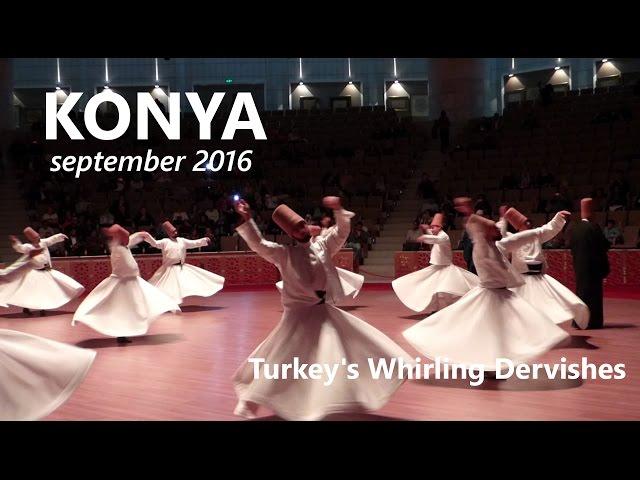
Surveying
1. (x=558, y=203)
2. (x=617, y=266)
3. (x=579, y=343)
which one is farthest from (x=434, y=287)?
(x=558, y=203)

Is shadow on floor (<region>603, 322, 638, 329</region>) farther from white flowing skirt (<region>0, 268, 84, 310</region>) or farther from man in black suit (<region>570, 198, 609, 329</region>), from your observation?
white flowing skirt (<region>0, 268, 84, 310</region>)

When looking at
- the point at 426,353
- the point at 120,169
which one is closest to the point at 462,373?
the point at 426,353

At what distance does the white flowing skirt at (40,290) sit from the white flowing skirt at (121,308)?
3.36m

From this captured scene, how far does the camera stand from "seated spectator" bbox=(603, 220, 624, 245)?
51.2 ft

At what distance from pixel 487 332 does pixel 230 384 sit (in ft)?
7.60

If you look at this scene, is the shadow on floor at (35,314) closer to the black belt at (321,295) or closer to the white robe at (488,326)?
the white robe at (488,326)

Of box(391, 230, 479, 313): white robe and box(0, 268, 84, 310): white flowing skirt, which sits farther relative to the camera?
box(0, 268, 84, 310): white flowing skirt

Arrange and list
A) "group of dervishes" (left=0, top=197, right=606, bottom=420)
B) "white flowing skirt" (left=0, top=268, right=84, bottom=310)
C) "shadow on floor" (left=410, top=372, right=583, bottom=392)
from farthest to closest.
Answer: "white flowing skirt" (left=0, top=268, right=84, bottom=310), "shadow on floor" (left=410, top=372, right=583, bottom=392), "group of dervishes" (left=0, top=197, right=606, bottom=420)

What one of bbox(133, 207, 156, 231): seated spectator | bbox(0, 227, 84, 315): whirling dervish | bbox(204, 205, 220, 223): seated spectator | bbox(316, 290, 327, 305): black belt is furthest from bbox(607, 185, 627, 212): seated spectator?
bbox(316, 290, 327, 305): black belt

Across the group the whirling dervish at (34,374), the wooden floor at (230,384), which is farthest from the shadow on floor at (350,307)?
the whirling dervish at (34,374)

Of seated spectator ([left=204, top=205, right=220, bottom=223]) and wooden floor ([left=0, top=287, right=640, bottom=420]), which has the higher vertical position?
seated spectator ([left=204, top=205, right=220, bottom=223])

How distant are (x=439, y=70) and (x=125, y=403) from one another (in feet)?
72.3

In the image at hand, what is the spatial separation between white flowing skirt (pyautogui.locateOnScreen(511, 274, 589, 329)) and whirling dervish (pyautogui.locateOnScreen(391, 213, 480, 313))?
1.82 m
